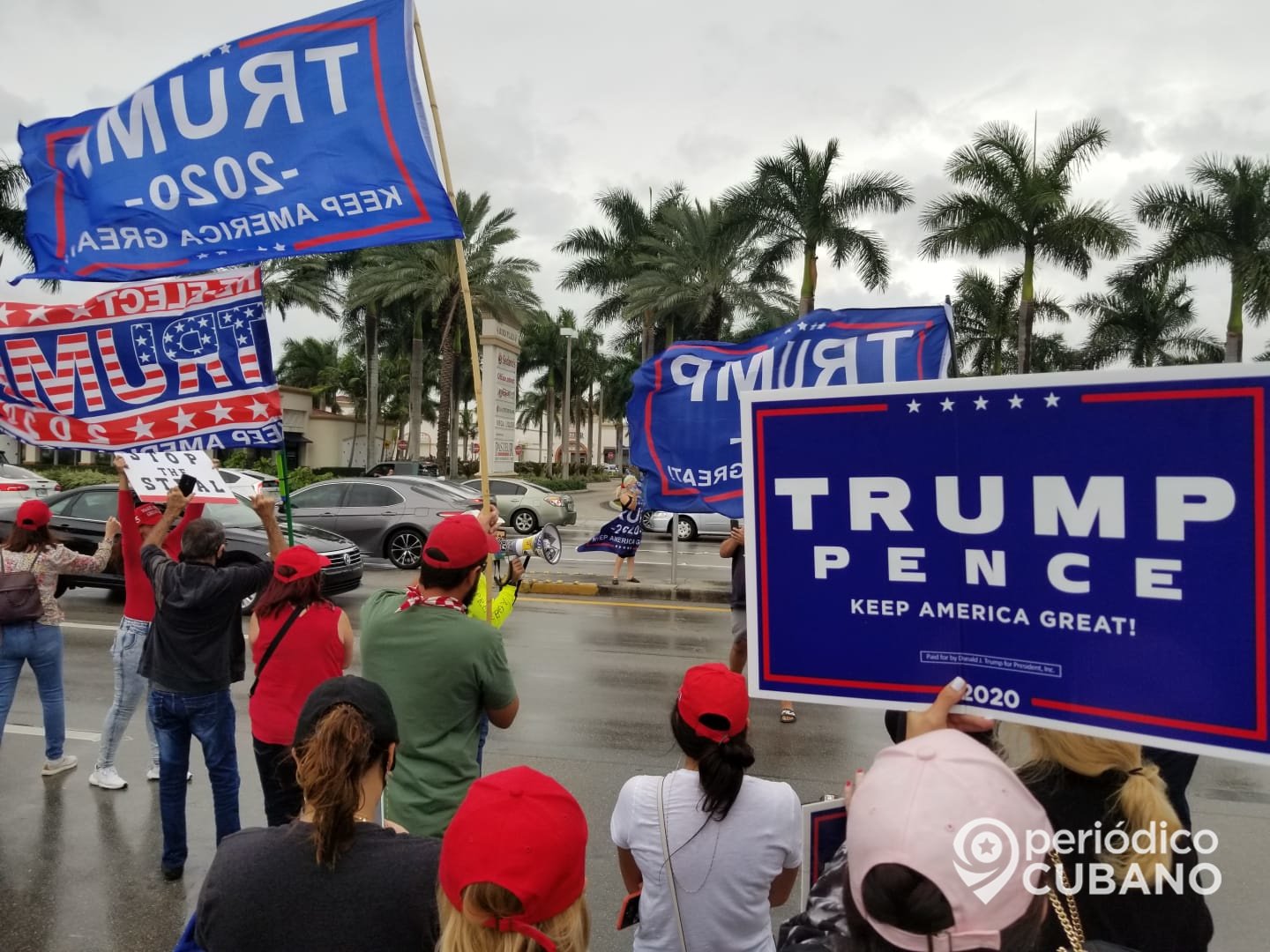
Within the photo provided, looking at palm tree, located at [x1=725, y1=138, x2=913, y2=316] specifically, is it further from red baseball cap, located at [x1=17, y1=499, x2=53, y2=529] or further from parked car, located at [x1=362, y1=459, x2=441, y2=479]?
red baseball cap, located at [x1=17, y1=499, x2=53, y2=529]

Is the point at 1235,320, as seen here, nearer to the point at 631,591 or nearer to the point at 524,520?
the point at 524,520

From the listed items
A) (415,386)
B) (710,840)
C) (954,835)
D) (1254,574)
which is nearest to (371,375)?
(415,386)

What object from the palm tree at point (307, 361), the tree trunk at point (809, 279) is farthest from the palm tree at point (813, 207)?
the palm tree at point (307, 361)

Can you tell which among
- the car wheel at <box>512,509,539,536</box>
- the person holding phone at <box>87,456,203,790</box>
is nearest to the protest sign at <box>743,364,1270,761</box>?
the person holding phone at <box>87,456,203,790</box>

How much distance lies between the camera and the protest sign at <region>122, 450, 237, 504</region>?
491 centimetres

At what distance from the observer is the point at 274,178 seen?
451 centimetres

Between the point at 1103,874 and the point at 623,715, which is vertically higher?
the point at 1103,874

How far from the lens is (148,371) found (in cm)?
512

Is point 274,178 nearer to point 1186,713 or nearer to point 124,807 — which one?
point 124,807

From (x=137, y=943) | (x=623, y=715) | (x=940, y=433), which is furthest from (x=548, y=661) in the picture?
(x=940, y=433)

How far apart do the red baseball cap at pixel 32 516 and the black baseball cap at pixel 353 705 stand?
3965 millimetres

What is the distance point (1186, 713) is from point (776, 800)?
101cm

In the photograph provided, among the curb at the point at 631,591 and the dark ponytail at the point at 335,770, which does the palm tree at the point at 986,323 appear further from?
the dark ponytail at the point at 335,770

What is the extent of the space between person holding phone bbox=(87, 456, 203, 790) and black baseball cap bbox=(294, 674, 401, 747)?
11.0 feet
